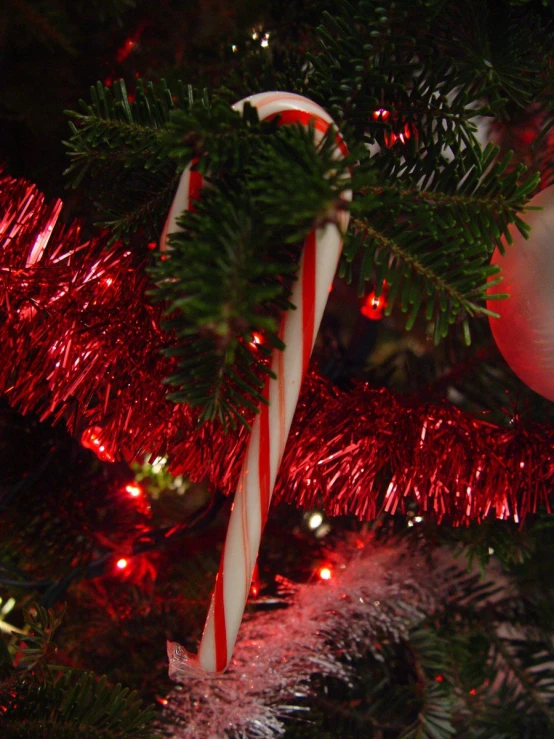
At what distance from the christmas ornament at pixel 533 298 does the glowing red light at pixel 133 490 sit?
295 millimetres

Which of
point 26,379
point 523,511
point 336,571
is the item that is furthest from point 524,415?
point 26,379

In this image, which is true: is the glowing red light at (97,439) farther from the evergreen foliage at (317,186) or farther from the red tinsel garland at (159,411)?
the evergreen foliage at (317,186)

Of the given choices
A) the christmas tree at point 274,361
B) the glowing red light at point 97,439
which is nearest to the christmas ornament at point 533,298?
the christmas tree at point 274,361

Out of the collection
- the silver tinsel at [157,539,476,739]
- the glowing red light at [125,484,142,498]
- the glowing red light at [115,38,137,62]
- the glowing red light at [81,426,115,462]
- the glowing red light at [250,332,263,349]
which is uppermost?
the glowing red light at [115,38,137,62]

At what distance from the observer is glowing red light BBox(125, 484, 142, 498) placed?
0.47 metres

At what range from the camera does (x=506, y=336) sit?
323mm

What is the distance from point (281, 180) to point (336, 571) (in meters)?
0.37

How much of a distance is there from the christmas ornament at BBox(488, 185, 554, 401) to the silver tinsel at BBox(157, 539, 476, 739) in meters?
0.23

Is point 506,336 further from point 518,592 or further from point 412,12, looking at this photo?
point 518,592

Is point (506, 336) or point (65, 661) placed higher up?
point (506, 336)

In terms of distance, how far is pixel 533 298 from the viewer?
0.30m

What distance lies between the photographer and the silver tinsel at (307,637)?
15.8 inches

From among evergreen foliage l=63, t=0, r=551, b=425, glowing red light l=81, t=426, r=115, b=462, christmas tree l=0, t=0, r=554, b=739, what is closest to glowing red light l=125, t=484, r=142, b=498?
christmas tree l=0, t=0, r=554, b=739

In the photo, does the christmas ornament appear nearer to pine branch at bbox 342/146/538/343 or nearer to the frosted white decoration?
pine branch at bbox 342/146/538/343
